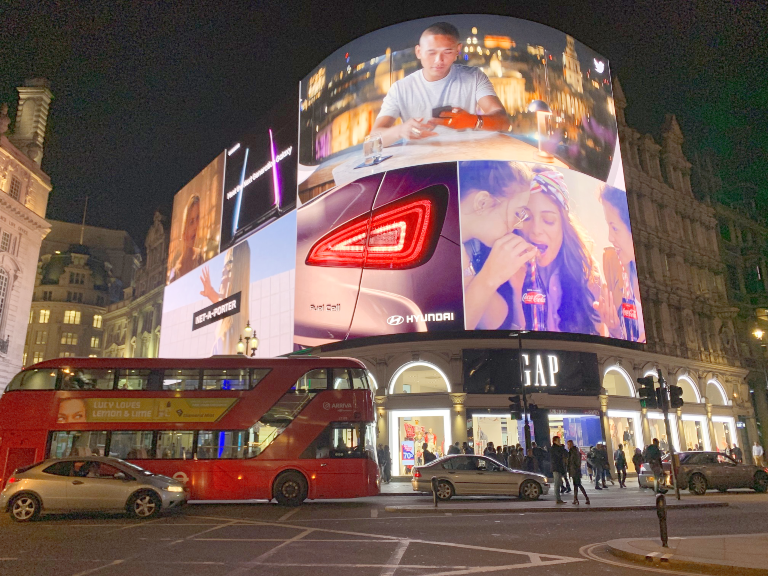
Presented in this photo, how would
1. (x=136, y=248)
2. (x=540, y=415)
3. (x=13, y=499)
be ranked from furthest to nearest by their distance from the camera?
Answer: (x=136, y=248)
(x=540, y=415)
(x=13, y=499)

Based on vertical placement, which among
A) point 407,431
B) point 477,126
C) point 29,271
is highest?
point 477,126

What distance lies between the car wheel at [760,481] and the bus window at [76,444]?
21639 millimetres

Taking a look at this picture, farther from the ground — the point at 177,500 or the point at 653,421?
the point at 653,421

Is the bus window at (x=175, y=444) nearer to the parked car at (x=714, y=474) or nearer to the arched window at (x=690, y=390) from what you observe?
the parked car at (x=714, y=474)

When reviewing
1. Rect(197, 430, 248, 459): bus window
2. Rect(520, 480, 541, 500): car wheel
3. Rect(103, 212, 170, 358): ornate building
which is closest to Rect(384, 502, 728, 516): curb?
Rect(520, 480, 541, 500): car wheel

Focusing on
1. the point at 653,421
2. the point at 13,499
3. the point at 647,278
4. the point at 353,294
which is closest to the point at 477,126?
the point at 353,294

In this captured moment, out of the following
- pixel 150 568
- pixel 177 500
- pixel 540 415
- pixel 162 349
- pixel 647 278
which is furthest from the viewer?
pixel 162 349

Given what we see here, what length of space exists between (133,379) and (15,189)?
3273cm

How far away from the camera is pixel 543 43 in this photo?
33875 mm

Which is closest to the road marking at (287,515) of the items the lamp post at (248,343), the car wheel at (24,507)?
the car wheel at (24,507)

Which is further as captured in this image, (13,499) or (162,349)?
(162,349)

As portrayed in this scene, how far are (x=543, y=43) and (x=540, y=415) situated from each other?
2223cm

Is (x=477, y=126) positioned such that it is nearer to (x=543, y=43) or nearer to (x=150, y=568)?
(x=543, y=43)

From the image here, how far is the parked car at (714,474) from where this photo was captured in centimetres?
1902
